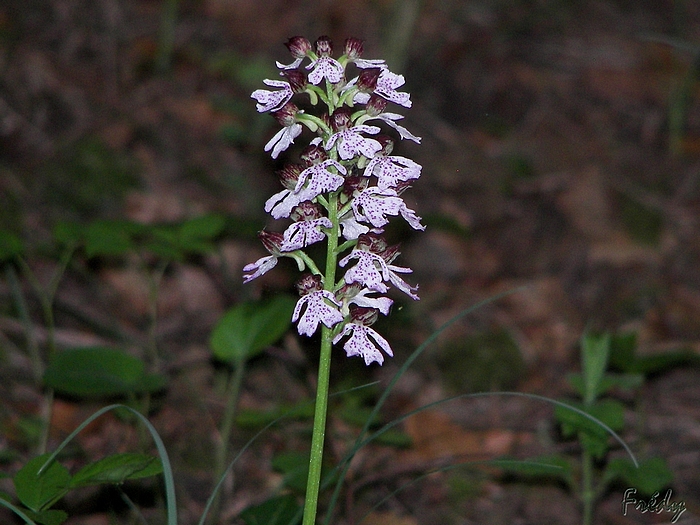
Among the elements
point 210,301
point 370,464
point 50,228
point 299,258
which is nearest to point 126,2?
point 50,228

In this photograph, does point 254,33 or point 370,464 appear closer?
point 370,464

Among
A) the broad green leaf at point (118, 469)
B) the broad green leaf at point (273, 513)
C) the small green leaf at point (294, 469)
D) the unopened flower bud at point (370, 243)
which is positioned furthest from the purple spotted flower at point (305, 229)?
the small green leaf at point (294, 469)

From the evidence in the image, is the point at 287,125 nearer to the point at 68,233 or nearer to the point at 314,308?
the point at 314,308

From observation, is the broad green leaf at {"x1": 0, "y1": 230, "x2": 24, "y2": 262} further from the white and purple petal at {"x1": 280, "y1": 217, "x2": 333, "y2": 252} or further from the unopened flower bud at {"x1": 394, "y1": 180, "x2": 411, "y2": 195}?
the unopened flower bud at {"x1": 394, "y1": 180, "x2": 411, "y2": 195}

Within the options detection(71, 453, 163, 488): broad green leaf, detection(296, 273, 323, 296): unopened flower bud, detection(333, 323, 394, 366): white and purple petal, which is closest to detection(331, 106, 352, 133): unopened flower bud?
detection(296, 273, 323, 296): unopened flower bud

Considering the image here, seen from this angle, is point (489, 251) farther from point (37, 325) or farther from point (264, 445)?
point (37, 325)
